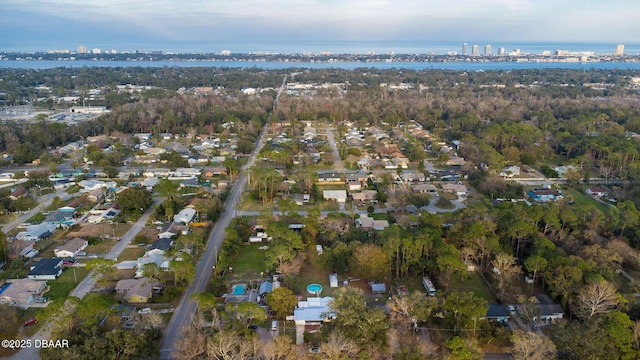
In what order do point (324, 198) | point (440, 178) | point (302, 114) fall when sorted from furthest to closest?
1. point (302, 114)
2. point (440, 178)
3. point (324, 198)

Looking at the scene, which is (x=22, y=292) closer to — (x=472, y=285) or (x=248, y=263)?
(x=248, y=263)

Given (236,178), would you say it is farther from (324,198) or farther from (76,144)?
(76,144)

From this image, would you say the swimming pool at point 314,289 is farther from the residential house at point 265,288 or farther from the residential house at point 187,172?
the residential house at point 187,172

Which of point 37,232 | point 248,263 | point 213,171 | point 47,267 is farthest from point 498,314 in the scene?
point 213,171

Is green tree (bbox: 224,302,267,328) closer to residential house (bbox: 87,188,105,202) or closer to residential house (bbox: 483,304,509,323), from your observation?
residential house (bbox: 483,304,509,323)

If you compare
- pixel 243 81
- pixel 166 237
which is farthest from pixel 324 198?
pixel 243 81

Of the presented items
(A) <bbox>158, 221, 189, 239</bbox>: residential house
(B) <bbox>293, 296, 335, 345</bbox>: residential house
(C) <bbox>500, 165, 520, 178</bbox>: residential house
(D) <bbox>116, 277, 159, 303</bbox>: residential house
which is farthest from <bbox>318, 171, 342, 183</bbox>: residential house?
(D) <bbox>116, 277, 159, 303</bbox>: residential house

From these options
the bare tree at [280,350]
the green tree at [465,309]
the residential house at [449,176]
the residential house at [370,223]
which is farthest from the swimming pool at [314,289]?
the residential house at [449,176]

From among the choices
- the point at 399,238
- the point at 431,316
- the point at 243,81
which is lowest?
the point at 431,316
